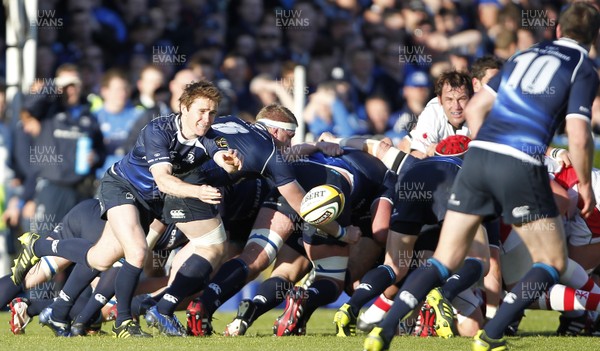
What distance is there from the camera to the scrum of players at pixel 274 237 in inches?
342

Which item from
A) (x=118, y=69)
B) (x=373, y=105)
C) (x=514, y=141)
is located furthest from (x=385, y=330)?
(x=373, y=105)

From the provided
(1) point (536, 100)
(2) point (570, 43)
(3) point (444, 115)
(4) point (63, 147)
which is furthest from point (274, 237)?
(4) point (63, 147)

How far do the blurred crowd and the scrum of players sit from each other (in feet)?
8.96

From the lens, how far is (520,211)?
6.89m

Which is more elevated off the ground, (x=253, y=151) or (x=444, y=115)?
(x=444, y=115)

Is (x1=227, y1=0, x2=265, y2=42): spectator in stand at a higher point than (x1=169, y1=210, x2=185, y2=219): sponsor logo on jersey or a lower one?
higher

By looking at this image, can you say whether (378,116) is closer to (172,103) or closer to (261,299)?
(172,103)

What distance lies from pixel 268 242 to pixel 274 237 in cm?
6

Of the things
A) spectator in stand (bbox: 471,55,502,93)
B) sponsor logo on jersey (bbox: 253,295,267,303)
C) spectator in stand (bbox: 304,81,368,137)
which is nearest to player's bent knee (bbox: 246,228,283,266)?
sponsor logo on jersey (bbox: 253,295,267,303)

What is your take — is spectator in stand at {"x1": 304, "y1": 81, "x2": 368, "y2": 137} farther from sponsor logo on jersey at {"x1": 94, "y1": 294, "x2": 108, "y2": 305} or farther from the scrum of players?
sponsor logo on jersey at {"x1": 94, "y1": 294, "x2": 108, "y2": 305}

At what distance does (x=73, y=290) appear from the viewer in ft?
30.1

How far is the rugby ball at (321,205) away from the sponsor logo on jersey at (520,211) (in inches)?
79.2

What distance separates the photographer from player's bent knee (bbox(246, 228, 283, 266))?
9.36m

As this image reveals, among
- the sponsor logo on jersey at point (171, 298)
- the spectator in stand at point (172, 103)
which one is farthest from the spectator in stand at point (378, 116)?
the sponsor logo on jersey at point (171, 298)
